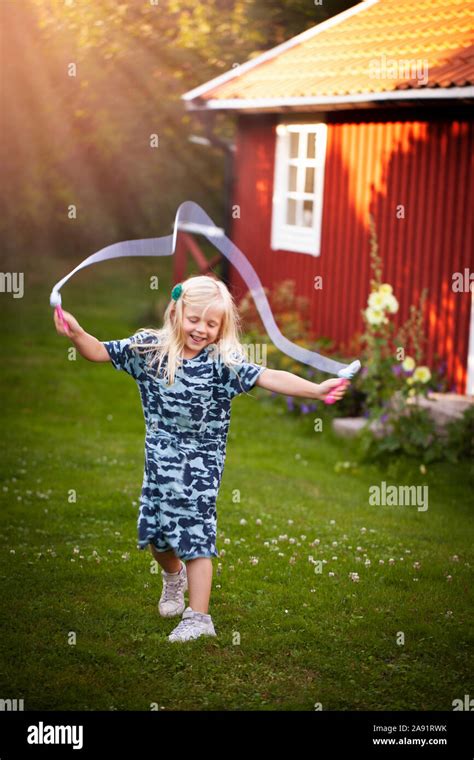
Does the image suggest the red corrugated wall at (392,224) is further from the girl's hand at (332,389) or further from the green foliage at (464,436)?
the girl's hand at (332,389)

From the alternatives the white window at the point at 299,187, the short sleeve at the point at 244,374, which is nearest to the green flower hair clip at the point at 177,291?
the short sleeve at the point at 244,374

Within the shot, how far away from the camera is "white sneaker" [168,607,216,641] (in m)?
4.45

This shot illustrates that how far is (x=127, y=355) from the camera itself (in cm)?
446

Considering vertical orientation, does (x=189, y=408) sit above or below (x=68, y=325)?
below

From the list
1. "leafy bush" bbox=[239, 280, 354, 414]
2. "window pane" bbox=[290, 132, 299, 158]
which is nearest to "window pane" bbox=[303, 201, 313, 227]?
"window pane" bbox=[290, 132, 299, 158]

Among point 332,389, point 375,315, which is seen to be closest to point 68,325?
point 332,389

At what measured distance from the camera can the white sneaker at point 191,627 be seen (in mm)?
4445

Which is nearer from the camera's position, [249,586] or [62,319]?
[62,319]

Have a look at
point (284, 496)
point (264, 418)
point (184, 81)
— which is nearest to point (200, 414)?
point (284, 496)

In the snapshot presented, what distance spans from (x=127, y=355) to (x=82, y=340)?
283 mm

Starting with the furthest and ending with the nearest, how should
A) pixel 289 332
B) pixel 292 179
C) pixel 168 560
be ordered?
pixel 292 179
pixel 289 332
pixel 168 560

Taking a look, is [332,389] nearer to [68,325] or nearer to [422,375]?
[68,325]

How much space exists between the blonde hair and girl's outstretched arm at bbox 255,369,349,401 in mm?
169

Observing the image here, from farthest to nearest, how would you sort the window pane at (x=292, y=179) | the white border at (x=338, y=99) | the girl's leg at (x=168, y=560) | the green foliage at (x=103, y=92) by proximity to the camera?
the green foliage at (x=103, y=92) → the window pane at (x=292, y=179) → the white border at (x=338, y=99) → the girl's leg at (x=168, y=560)
